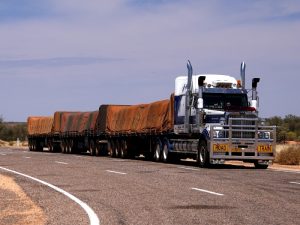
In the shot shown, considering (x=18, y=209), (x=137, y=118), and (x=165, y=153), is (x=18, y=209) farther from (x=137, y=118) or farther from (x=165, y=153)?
(x=137, y=118)

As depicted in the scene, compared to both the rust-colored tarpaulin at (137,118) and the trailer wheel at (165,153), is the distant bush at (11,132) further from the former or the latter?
the trailer wheel at (165,153)

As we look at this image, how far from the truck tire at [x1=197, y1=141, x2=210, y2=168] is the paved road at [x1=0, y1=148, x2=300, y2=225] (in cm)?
502

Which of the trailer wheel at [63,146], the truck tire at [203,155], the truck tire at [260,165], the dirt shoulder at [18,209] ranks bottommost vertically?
the dirt shoulder at [18,209]

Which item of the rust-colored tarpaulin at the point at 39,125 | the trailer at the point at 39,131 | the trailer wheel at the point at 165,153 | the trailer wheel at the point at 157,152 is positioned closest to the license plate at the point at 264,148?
the trailer wheel at the point at 165,153

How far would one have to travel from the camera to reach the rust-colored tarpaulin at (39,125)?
58.4m

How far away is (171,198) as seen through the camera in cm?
1498

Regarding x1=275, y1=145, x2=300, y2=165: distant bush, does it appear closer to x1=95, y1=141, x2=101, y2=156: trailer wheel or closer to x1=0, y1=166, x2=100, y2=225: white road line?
x1=95, y1=141, x2=101, y2=156: trailer wheel

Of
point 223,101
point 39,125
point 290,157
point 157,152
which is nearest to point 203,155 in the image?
point 223,101

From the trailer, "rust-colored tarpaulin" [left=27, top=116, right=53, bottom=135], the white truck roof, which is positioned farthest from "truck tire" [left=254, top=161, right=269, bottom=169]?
"rust-colored tarpaulin" [left=27, top=116, right=53, bottom=135]

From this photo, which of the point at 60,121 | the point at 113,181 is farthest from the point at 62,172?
the point at 60,121

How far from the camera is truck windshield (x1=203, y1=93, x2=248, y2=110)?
1126 inches

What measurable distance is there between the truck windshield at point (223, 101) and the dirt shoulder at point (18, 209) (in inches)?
478

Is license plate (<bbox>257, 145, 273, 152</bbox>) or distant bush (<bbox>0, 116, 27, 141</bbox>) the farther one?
distant bush (<bbox>0, 116, 27, 141</bbox>)

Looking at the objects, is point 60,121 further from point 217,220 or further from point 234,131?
point 217,220
